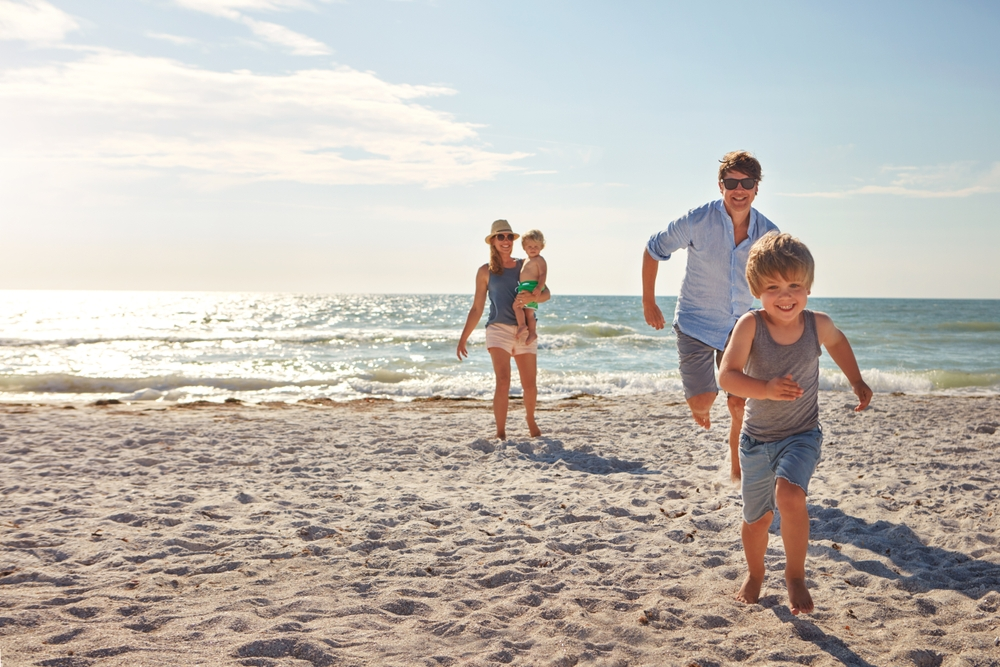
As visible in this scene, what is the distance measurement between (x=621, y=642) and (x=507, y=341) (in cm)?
440

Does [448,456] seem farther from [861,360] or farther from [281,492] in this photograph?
[861,360]

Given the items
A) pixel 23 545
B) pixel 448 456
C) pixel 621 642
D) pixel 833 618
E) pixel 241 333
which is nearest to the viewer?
pixel 621 642

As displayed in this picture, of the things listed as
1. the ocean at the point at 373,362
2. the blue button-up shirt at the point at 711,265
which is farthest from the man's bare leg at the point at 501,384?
the ocean at the point at 373,362

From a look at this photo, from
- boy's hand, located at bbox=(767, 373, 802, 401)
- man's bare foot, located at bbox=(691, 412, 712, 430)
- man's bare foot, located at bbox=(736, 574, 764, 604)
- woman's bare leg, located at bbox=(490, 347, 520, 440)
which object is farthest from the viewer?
woman's bare leg, located at bbox=(490, 347, 520, 440)

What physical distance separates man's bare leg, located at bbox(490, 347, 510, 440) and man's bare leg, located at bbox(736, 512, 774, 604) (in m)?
3.91

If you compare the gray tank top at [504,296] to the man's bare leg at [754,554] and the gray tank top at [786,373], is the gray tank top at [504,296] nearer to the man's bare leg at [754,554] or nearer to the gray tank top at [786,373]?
the man's bare leg at [754,554]

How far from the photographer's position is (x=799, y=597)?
3047 mm

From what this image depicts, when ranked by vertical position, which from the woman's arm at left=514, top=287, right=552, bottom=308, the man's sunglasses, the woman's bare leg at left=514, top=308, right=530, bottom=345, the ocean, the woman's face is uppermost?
the man's sunglasses

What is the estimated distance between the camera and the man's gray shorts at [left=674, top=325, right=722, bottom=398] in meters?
4.74

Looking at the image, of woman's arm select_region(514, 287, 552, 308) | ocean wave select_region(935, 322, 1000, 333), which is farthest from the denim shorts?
ocean wave select_region(935, 322, 1000, 333)

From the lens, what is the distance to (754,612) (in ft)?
10.6

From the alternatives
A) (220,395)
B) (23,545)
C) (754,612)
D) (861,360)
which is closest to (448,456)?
(23,545)

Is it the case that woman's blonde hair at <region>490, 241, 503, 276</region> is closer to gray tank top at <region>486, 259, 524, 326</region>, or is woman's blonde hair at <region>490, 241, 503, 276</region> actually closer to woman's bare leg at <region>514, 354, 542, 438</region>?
gray tank top at <region>486, 259, 524, 326</region>

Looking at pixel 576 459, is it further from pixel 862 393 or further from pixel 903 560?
pixel 862 393
